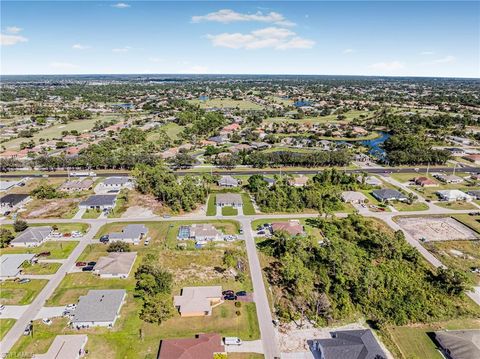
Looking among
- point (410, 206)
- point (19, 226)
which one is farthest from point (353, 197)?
point (19, 226)

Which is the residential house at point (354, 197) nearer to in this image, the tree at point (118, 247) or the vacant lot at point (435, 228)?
the vacant lot at point (435, 228)


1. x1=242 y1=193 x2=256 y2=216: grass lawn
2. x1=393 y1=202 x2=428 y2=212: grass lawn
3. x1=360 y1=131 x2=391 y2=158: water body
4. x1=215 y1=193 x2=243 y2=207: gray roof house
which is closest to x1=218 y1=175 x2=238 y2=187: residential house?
x1=242 y1=193 x2=256 y2=216: grass lawn

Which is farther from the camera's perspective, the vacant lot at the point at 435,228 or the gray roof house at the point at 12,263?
the vacant lot at the point at 435,228

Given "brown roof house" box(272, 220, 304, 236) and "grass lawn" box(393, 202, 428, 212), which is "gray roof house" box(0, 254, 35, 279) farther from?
"grass lawn" box(393, 202, 428, 212)

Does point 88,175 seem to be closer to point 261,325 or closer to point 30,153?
point 30,153

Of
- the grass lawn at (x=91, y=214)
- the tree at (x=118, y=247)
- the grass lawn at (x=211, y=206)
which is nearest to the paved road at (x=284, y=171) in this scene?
the grass lawn at (x=211, y=206)

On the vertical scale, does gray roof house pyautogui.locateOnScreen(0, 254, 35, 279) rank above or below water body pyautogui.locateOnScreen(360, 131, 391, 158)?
below

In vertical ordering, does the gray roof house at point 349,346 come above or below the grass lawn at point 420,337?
above
